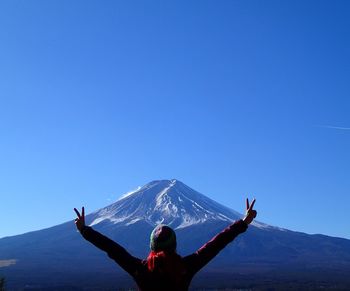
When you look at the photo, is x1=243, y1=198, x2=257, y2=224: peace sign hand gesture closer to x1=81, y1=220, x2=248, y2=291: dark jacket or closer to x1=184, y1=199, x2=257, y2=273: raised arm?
x1=184, y1=199, x2=257, y2=273: raised arm

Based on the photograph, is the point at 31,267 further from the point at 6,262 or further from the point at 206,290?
the point at 206,290

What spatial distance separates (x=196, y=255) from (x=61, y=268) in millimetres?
180717

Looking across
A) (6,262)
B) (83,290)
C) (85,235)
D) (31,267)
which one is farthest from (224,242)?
(6,262)

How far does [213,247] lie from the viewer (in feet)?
13.9

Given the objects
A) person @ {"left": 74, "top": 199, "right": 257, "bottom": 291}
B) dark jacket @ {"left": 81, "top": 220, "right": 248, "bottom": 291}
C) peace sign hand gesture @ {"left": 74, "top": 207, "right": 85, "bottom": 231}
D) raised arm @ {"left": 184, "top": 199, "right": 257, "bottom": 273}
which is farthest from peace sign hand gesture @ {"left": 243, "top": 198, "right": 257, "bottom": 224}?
peace sign hand gesture @ {"left": 74, "top": 207, "right": 85, "bottom": 231}

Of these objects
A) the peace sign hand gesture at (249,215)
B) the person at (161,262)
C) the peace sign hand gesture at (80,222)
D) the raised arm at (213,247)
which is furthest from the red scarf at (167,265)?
the peace sign hand gesture at (249,215)

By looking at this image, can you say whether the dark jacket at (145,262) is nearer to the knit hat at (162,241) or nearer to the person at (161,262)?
the person at (161,262)

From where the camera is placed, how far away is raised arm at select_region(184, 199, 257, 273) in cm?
411

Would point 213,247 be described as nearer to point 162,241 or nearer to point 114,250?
point 162,241

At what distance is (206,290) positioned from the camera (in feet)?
390

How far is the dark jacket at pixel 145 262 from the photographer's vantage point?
392 centimetres

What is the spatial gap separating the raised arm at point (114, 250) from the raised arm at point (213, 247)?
351 mm

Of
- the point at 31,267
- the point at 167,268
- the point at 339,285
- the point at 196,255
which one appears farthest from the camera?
the point at 31,267

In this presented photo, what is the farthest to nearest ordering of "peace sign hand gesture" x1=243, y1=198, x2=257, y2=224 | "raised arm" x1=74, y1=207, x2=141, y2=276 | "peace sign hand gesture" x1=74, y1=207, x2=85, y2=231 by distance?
"peace sign hand gesture" x1=243, y1=198, x2=257, y2=224 < "peace sign hand gesture" x1=74, y1=207, x2=85, y2=231 < "raised arm" x1=74, y1=207, x2=141, y2=276
